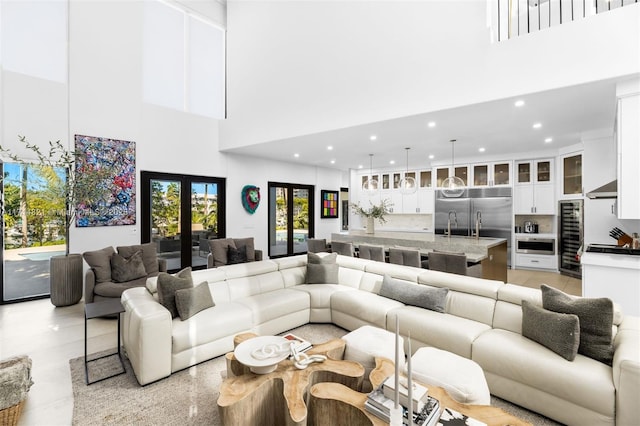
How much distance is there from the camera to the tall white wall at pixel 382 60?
3170mm

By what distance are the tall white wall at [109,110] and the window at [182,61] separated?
25 cm

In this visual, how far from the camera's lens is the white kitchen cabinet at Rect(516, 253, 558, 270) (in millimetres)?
6734

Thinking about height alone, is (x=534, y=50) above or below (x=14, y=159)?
above

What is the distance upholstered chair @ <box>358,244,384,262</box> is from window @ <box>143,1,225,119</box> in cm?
476

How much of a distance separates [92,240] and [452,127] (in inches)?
252

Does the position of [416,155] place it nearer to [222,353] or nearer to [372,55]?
[372,55]

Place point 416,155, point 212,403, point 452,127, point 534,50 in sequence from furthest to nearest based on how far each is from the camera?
point 416,155 < point 452,127 < point 534,50 < point 212,403

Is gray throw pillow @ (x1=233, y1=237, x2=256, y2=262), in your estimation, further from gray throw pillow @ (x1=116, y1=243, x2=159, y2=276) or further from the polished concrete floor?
the polished concrete floor

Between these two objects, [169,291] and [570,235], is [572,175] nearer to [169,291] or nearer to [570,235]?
[570,235]

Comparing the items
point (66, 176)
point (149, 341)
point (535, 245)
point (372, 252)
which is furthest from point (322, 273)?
point (535, 245)

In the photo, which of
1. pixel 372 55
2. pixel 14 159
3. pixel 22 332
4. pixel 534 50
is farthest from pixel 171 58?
pixel 534 50

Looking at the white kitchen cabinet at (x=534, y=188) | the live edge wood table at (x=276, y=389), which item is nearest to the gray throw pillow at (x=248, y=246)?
the live edge wood table at (x=276, y=389)

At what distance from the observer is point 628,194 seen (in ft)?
10.5

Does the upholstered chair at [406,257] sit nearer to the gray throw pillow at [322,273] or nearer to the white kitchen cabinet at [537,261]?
the gray throw pillow at [322,273]
